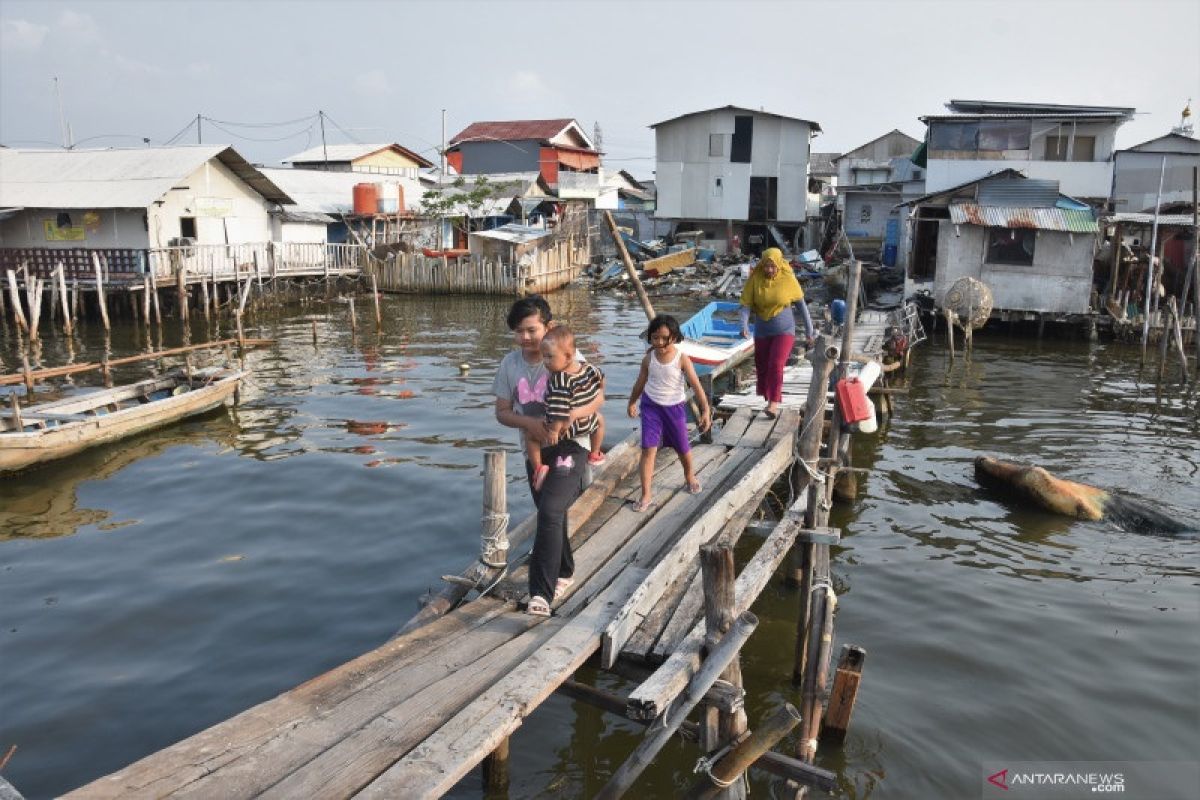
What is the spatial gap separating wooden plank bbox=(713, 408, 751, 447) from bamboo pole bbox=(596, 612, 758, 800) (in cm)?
470

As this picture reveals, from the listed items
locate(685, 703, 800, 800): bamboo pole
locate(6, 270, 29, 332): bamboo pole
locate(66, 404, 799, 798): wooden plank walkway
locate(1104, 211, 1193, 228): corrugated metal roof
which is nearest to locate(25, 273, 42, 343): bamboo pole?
locate(6, 270, 29, 332): bamboo pole

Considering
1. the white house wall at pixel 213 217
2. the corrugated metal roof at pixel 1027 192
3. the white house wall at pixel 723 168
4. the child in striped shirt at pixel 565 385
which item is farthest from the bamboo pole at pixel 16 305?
the white house wall at pixel 723 168

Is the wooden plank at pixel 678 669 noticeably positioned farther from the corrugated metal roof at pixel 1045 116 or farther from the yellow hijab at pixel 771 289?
the corrugated metal roof at pixel 1045 116

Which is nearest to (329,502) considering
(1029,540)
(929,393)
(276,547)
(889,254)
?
(276,547)

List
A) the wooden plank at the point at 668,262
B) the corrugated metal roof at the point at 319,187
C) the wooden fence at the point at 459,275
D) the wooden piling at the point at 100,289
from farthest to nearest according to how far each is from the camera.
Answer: the wooden plank at the point at 668,262
the corrugated metal roof at the point at 319,187
the wooden fence at the point at 459,275
the wooden piling at the point at 100,289

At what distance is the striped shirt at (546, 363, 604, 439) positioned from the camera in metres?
5.47

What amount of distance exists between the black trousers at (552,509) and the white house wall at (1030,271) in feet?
73.1

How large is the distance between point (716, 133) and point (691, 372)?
3798 cm

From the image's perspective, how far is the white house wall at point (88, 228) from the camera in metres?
27.0

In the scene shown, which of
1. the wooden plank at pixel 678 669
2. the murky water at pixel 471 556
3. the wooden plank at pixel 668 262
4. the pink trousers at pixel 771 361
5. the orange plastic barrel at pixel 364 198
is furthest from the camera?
the wooden plank at pixel 668 262

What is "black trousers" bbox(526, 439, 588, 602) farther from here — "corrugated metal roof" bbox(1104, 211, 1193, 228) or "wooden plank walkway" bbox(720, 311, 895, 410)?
"corrugated metal roof" bbox(1104, 211, 1193, 228)

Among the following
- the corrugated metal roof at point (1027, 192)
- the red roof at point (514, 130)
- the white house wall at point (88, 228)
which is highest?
the red roof at point (514, 130)

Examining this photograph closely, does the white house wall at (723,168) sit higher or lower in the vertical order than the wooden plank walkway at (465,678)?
higher

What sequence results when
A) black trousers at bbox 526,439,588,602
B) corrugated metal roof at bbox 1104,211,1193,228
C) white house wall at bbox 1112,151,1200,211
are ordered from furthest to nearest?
1. white house wall at bbox 1112,151,1200,211
2. corrugated metal roof at bbox 1104,211,1193,228
3. black trousers at bbox 526,439,588,602
